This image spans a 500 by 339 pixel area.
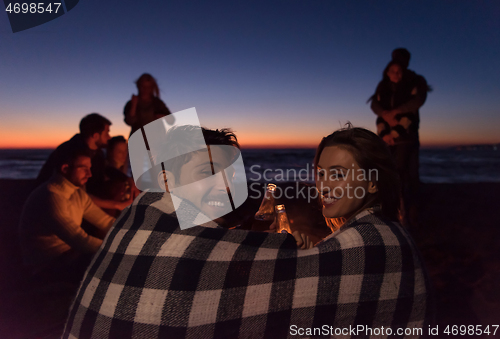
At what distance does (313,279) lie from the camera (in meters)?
0.93

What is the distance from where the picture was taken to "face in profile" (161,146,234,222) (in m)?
1.16

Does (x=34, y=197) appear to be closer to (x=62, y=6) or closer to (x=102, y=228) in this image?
(x=102, y=228)

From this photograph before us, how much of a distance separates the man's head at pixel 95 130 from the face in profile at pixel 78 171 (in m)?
0.33

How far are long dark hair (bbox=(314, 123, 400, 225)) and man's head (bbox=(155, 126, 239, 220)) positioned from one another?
54 cm

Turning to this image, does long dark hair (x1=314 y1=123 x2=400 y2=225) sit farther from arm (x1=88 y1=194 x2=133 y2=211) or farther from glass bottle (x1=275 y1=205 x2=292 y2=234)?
arm (x1=88 y1=194 x2=133 y2=211)

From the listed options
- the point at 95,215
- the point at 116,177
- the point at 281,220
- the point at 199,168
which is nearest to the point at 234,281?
the point at 199,168

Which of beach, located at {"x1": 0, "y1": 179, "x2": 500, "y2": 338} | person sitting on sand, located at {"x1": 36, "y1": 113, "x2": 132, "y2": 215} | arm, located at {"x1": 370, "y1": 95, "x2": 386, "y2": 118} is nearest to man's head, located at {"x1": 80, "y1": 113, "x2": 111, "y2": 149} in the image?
person sitting on sand, located at {"x1": 36, "y1": 113, "x2": 132, "y2": 215}

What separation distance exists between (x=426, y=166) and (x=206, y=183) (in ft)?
54.9

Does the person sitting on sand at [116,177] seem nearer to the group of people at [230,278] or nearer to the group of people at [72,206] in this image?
the group of people at [72,206]

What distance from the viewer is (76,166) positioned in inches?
112

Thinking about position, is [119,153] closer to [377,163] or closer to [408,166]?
[377,163]

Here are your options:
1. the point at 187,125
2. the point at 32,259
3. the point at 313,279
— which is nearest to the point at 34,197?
the point at 32,259

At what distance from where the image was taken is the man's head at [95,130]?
126 inches

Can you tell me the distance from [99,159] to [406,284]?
3.16 m
